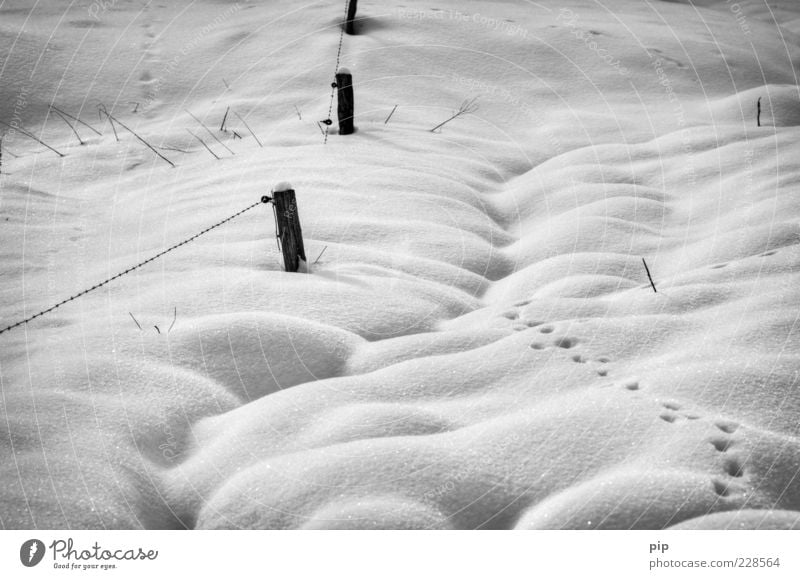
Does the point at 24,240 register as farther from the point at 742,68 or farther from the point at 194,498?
the point at 742,68

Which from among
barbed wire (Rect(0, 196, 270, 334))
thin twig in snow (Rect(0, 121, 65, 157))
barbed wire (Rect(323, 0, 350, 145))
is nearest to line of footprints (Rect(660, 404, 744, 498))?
barbed wire (Rect(0, 196, 270, 334))

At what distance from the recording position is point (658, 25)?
23.1ft

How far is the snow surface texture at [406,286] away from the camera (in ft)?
7.03

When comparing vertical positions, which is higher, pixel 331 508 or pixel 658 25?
pixel 658 25

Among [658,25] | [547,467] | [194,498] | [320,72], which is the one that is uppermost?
[658,25]

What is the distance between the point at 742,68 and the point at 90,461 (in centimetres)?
589

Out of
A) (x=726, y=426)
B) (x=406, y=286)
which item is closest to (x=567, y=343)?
(x=726, y=426)

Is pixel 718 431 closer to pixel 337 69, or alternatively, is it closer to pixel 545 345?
pixel 545 345

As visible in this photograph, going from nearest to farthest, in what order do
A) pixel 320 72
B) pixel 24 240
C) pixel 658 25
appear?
pixel 24 240 → pixel 320 72 → pixel 658 25

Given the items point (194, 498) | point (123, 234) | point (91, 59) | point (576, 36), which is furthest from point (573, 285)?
point (91, 59)

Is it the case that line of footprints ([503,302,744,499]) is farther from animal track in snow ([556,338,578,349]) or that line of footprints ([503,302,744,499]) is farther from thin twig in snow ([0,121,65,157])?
thin twig in snow ([0,121,65,157])

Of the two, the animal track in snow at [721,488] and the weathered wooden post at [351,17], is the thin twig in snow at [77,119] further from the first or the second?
the animal track in snow at [721,488]
